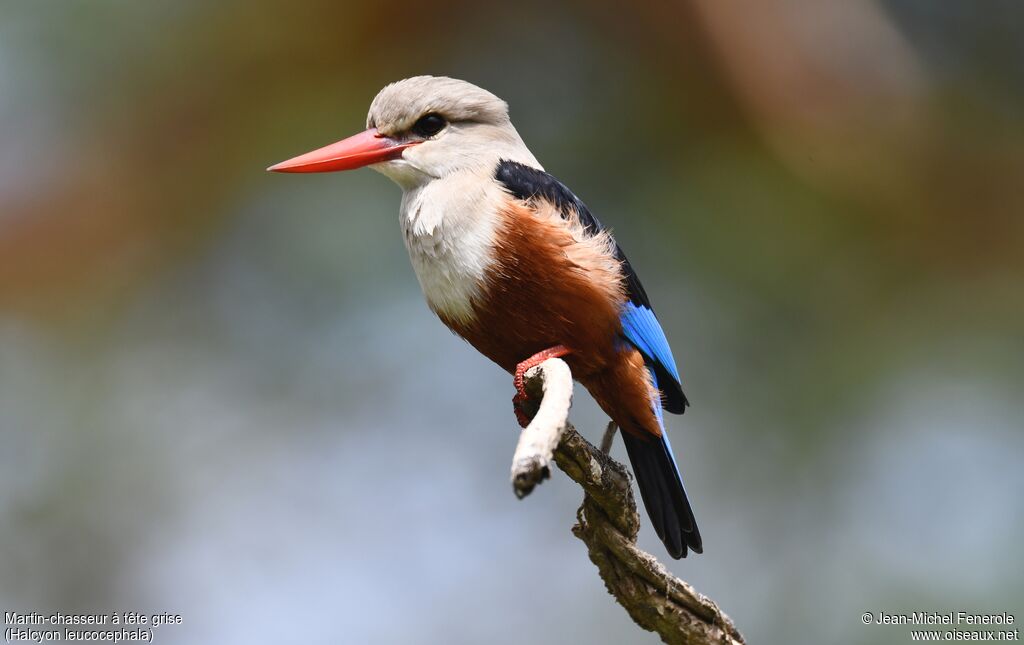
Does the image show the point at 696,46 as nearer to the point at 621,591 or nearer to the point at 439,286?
the point at 439,286

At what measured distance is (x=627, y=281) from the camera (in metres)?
2.71

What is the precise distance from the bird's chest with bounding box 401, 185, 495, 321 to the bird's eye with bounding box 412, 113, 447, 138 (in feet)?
0.96

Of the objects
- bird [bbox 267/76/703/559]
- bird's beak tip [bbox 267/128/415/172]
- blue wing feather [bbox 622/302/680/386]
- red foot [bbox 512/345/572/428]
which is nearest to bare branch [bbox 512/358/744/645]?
red foot [bbox 512/345/572/428]

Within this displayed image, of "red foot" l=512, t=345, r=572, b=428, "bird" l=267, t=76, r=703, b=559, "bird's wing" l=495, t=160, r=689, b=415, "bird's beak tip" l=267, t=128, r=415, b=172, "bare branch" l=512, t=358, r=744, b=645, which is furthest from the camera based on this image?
"bird's beak tip" l=267, t=128, r=415, b=172

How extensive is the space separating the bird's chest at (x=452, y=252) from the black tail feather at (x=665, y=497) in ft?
2.18

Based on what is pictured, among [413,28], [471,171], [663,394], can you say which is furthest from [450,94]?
[413,28]

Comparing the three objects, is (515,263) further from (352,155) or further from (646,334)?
(352,155)

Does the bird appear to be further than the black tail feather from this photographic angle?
No

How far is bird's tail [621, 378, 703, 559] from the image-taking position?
2742 millimetres

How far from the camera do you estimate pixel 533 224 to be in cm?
250

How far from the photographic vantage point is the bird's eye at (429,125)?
2748 mm

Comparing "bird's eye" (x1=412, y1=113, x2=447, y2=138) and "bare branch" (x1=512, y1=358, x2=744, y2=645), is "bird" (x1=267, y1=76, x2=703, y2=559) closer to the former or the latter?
"bird's eye" (x1=412, y1=113, x2=447, y2=138)

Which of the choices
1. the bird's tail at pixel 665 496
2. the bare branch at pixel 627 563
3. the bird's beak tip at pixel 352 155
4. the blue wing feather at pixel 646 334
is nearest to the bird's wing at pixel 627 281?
the blue wing feather at pixel 646 334

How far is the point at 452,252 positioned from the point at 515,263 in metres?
0.16
